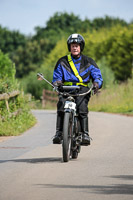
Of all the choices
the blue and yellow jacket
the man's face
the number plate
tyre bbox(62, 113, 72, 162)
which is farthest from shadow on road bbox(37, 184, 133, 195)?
the man's face

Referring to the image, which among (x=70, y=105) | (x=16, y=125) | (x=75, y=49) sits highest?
(x=75, y=49)

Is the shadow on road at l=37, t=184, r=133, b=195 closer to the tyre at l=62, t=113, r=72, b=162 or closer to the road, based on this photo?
the road

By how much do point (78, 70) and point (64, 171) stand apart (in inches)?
76.2

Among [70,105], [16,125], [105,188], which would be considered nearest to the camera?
[105,188]

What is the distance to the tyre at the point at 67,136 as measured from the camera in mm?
8453

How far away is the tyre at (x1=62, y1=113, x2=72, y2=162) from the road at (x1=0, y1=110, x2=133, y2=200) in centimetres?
15

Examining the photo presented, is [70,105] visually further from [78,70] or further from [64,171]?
[64,171]

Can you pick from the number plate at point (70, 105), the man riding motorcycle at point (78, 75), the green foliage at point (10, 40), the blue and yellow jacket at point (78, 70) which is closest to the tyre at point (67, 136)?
the number plate at point (70, 105)

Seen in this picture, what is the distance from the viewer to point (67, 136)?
848cm

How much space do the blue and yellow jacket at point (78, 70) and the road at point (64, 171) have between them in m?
1.26

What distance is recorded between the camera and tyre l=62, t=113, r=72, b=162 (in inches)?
333

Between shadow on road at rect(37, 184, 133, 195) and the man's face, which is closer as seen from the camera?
shadow on road at rect(37, 184, 133, 195)

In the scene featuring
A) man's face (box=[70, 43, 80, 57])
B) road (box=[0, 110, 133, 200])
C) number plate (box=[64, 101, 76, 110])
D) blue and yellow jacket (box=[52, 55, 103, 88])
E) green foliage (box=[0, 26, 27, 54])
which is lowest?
road (box=[0, 110, 133, 200])

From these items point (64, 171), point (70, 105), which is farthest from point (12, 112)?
point (64, 171)
